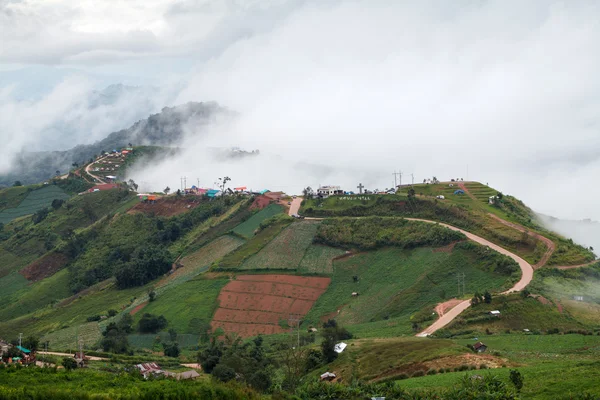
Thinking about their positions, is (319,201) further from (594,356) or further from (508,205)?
(594,356)

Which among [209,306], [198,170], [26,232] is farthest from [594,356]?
[198,170]

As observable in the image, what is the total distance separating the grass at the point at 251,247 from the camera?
8662 centimetres

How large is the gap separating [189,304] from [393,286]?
20762 mm

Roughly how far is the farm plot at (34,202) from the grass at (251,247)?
199 feet

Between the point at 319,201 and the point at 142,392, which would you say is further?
the point at 319,201

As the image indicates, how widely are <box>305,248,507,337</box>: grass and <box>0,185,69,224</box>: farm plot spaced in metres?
77.6

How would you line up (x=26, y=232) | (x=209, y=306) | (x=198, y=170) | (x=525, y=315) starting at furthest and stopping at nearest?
1. (x=198, y=170)
2. (x=26, y=232)
3. (x=209, y=306)
4. (x=525, y=315)

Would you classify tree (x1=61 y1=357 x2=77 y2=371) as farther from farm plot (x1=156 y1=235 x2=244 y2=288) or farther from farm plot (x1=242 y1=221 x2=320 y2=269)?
farm plot (x1=156 y1=235 x2=244 y2=288)

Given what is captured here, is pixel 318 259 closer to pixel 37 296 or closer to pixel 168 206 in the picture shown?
pixel 37 296

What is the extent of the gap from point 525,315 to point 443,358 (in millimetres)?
13500

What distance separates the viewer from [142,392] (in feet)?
128

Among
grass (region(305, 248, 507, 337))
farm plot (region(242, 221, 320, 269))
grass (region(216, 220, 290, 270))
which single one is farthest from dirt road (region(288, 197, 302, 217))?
grass (region(305, 248, 507, 337))

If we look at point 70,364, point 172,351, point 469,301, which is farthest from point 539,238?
point 70,364

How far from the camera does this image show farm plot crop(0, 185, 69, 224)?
14001 centimetres
